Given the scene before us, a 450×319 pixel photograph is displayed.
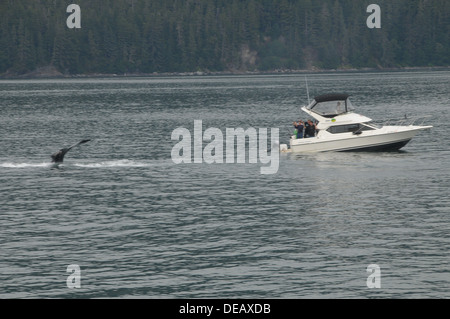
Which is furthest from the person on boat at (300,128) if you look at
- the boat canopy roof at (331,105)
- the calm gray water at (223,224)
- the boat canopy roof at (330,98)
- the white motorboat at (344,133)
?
the boat canopy roof at (330,98)

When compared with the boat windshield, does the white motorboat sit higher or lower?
lower

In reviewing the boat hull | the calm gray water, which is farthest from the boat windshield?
the calm gray water

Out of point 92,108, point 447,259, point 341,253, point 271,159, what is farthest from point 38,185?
point 92,108

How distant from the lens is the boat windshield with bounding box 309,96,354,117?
2477 inches

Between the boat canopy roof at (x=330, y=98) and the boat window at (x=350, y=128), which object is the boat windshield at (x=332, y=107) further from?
the boat window at (x=350, y=128)

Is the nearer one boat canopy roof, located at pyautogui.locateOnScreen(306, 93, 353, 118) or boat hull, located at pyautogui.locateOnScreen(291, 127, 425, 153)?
boat hull, located at pyautogui.locateOnScreen(291, 127, 425, 153)

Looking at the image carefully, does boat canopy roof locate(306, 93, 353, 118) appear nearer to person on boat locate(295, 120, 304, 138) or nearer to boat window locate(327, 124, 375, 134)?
boat window locate(327, 124, 375, 134)

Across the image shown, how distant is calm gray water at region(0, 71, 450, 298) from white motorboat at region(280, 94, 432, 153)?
3.48 ft

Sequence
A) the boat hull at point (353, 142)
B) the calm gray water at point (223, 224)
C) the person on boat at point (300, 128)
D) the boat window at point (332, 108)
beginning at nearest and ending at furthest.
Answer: the calm gray water at point (223, 224) → the boat hull at point (353, 142) → the person on boat at point (300, 128) → the boat window at point (332, 108)

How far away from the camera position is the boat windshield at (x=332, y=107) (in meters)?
62.9

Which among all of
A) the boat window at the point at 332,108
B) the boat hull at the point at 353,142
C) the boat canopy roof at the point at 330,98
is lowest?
the boat hull at the point at 353,142

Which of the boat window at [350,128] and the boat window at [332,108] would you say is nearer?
the boat window at [350,128]

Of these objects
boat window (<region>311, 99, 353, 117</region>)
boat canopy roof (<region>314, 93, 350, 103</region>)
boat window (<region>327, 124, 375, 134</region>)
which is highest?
boat canopy roof (<region>314, 93, 350, 103</region>)

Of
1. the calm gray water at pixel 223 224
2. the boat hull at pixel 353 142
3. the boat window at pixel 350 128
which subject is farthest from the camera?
the boat window at pixel 350 128
